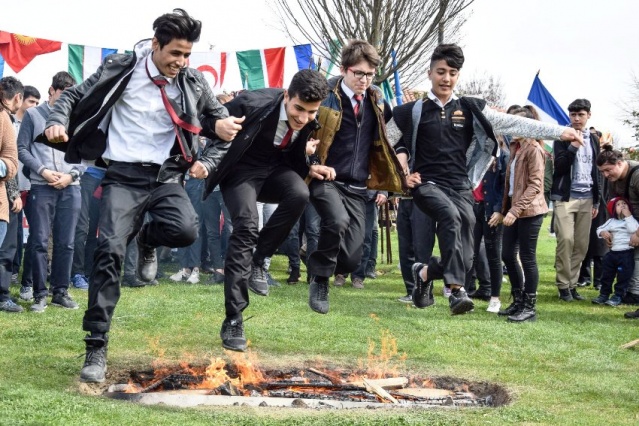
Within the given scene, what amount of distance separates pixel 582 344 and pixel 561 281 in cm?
364

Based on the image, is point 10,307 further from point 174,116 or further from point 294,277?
point 294,277

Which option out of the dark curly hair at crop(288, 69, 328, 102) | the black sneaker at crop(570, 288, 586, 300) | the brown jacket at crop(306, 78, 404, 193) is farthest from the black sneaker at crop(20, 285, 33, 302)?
the black sneaker at crop(570, 288, 586, 300)

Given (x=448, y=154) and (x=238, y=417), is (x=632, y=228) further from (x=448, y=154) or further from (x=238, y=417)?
(x=238, y=417)

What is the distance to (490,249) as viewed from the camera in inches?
476

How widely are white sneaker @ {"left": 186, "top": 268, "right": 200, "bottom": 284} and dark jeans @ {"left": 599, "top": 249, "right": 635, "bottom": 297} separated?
20.0ft

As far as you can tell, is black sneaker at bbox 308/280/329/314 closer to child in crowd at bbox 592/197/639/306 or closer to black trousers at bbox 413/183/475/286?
black trousers at bbox 413/183/475/286

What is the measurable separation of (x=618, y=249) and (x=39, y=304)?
25.9 ft

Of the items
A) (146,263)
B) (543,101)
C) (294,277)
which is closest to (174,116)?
(146,263)

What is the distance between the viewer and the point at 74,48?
55.2 ft

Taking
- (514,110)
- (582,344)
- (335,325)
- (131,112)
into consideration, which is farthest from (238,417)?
(514,110)

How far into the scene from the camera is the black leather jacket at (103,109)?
22.4 ft

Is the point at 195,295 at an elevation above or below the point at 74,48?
below

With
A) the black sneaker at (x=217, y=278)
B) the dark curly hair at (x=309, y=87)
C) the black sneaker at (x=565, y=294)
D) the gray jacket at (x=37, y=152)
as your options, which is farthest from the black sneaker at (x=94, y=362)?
the black sneaker at (x=565, y=294)

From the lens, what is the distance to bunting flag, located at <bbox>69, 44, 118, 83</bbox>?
55.2 feet
